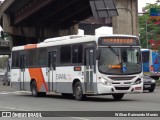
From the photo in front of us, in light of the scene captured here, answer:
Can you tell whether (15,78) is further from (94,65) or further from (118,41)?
(118,41)

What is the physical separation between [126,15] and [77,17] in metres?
17.6

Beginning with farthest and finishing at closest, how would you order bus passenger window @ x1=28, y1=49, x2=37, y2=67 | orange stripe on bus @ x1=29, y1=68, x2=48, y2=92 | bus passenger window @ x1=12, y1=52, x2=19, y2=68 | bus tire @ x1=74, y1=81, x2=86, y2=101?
bus passenger window @ x1=12, y1=52, x2=19, y2=68 → bus passenger window @ x1=28, y1=49, x2=37, y2=67 → orange stripe on bus @ x1=29, y1=68, x2=48, y2=92 → bus tire @ x1=74, y1=81, x2=86, y2=101

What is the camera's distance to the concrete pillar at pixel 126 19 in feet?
152

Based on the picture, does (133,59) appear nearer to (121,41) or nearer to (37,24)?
(121,41)

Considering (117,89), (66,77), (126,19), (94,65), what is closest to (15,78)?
(66,77)

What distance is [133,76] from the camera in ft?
75.2

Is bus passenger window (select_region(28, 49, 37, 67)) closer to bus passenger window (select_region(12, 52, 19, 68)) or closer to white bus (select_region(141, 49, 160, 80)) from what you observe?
bus passenger window (select_region(12, 52, 19, 68))

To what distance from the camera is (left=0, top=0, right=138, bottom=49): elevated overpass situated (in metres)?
46.7

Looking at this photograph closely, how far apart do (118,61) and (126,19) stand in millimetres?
24556

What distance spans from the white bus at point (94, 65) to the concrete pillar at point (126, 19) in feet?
65.1

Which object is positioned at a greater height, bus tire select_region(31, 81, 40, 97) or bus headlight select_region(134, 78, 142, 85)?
bus headlight select_region(134, 78, 142, 85)

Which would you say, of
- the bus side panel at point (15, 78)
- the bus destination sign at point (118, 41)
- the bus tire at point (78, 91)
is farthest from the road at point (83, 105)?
the bus side panel at point (15, 78)

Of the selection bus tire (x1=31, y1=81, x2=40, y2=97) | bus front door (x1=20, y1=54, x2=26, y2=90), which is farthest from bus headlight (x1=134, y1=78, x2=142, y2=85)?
bus front door (x1=20, y1=54, x2=26, y2=90)

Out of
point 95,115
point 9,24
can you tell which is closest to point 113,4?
point 9,24
